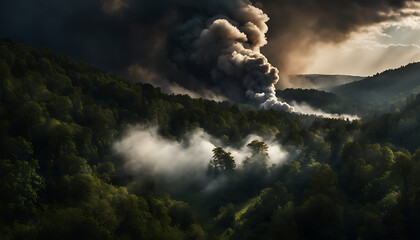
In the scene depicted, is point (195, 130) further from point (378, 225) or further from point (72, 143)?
point (378, 225)

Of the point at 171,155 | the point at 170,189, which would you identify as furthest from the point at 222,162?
the point at 171,155

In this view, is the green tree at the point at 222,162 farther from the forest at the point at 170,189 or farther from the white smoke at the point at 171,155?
the white smoke at the point at 171,155

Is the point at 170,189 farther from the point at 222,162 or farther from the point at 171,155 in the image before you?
the point at 171,155

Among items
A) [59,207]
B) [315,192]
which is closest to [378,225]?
[315,192]

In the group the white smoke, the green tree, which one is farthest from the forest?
the white smoke

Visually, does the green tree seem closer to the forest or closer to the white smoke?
the forest

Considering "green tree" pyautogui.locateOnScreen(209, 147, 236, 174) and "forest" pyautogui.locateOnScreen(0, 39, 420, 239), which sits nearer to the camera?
"forest" pyautogui.locateOnScreen(0, 39, 420, 239)
